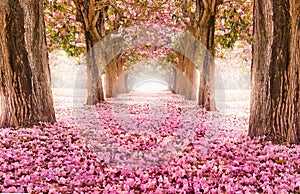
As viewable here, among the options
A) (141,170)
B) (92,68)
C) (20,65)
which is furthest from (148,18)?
(141,170)

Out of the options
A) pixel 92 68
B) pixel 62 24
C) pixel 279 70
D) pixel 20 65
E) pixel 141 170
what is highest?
pixel 62 24

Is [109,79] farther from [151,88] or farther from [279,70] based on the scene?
[151,88]

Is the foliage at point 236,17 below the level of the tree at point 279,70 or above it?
above

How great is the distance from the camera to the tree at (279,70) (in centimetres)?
791

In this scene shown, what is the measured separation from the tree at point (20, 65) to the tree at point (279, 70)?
6.38 m

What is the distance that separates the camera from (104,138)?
31.3 feet

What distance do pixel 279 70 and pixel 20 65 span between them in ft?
23.0

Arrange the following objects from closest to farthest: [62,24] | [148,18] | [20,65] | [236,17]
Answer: [20,65] < [236,17] < [62,24] < [148,18]

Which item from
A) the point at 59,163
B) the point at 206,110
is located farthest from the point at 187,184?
the point at 206,110

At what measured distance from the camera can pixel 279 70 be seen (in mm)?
8000

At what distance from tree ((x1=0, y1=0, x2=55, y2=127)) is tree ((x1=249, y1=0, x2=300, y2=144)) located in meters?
6.38

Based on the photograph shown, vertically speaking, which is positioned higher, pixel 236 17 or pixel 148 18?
pixel 148 18

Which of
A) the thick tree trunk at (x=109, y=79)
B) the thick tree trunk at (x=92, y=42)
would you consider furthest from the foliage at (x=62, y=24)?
the thick tree trunk at (x=109, y=79)

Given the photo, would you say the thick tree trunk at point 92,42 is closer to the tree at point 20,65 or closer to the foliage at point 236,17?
the foliage at point 236,17
